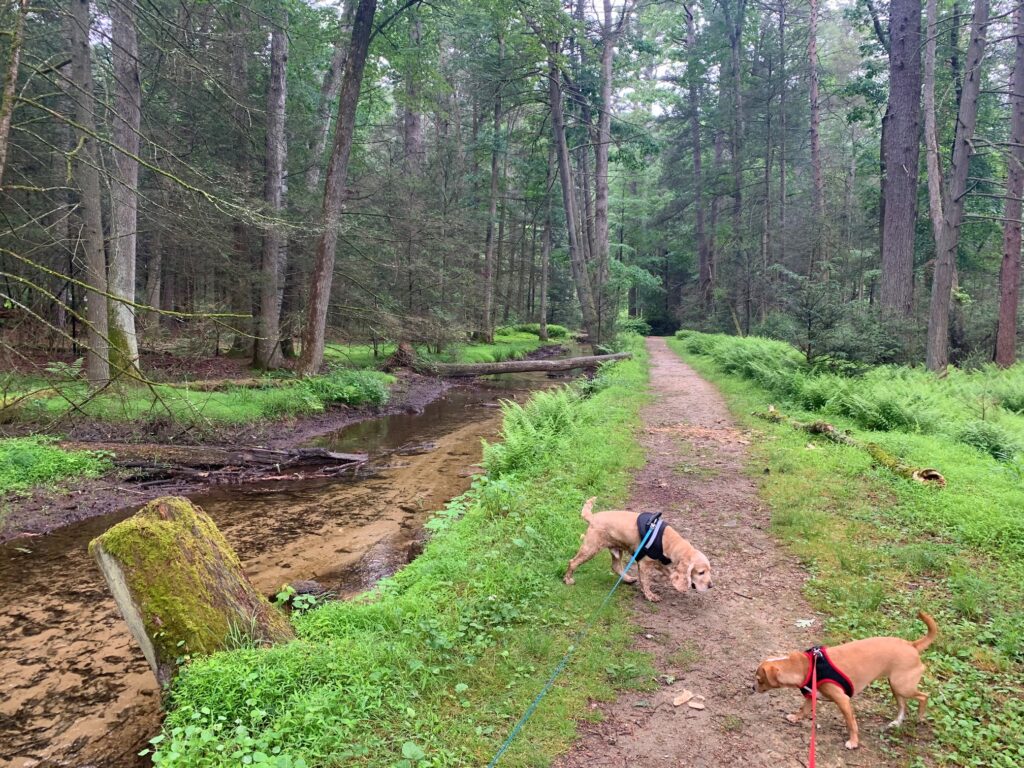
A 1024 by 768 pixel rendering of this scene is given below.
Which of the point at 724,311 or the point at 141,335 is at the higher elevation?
the point at 724,311

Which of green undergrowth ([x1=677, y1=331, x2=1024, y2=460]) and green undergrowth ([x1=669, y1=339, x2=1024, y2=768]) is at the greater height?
green undergrowth ([x1=677, y1=331, x2=1024, y2=460])

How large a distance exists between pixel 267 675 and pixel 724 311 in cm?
3364

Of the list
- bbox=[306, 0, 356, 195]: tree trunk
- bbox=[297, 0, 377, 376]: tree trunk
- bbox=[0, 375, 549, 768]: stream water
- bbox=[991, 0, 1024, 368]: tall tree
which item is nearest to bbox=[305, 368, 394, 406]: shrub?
bbox=[297, 0, 377, 376]: tree trunk

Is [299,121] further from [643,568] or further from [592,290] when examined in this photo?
[643,568]

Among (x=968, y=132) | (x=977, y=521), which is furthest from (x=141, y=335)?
(x=968, y=132)

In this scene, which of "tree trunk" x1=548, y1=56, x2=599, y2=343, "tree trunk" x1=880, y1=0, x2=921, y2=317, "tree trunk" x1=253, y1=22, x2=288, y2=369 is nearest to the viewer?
"tree trunk" x1=880, y1=0, x2=921, y2=317

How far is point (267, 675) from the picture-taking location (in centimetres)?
349

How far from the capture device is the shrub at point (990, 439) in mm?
7555

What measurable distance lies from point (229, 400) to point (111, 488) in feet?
12.3

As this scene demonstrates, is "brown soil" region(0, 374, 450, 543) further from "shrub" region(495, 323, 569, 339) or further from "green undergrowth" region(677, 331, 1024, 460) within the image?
"shrub" region(495, 323, 569, 339)

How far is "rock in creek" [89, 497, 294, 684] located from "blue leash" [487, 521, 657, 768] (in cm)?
201

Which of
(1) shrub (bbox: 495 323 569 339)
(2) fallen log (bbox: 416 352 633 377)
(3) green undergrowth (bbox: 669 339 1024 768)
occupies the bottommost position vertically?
(3) green undergrowth (bbox: 669 339 1024 768)

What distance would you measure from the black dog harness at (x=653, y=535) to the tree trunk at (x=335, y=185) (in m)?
Result: 11.0

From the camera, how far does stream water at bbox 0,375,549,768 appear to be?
381cm
